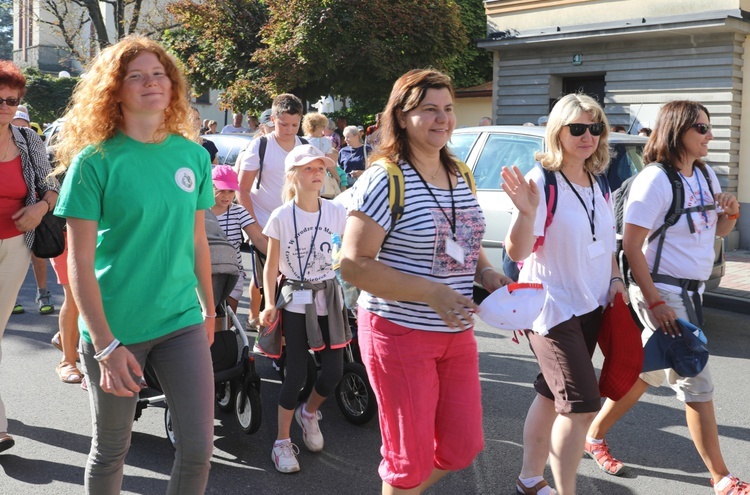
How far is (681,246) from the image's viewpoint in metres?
4.00

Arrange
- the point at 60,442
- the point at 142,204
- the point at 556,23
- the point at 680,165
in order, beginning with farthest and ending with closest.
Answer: the point at 556,23
the point at 60,442
the point at 680,165
the point at 142,204

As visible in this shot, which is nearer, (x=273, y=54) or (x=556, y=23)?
(x=556, y=23)

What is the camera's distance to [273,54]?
18.1 meters

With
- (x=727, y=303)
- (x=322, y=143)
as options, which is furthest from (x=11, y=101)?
(x=727, y=303)

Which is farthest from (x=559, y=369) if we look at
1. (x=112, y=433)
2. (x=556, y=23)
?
(x=556, y=23)

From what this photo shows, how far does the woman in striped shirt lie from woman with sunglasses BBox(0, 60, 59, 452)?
2.21 metres

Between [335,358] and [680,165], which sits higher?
[680,165]

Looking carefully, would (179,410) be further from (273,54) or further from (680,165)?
(273,54)

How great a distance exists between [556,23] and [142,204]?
48.6 feet

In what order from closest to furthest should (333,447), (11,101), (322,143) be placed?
(11,101) → (333,447) → (322,143)

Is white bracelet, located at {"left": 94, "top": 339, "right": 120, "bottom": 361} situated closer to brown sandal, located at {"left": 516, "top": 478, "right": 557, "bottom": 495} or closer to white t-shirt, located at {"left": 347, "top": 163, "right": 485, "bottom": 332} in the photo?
white t-shirt, located at {"left": 347, "top": 163, "right": 485, "bottom": 332}

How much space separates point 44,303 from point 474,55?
2088 cm

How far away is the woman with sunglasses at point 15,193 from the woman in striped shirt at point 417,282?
2214mm

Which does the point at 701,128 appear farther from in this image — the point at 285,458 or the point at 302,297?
the point at 285,458
